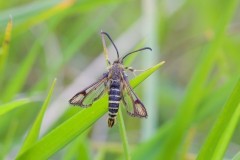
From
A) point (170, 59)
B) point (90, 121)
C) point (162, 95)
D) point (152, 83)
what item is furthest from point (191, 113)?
point (170, 59)

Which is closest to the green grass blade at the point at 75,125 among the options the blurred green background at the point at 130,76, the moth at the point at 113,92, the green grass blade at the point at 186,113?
the blurred green background at the point at 130,76

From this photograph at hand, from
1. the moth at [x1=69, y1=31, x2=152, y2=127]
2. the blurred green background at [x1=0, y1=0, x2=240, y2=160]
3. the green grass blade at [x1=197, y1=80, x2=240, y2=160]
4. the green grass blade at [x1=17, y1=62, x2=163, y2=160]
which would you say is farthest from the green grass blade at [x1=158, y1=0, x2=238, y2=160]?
the green grass blade at [x1=17, y1=62, x2=163, y2=160]

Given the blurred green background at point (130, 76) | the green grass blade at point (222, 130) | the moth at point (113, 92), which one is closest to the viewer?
the green grass blade at point (222, 130)

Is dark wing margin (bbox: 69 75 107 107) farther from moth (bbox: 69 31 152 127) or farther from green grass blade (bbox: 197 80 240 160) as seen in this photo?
green grass blade (bbox: 197 80 240 160)

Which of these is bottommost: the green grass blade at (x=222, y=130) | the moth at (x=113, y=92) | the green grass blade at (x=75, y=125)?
the green grass blade at (x=222, y=130)

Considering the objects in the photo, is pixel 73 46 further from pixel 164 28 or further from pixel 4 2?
pixel 164 28

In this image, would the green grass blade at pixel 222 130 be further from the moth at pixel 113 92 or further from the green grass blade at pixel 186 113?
the green grass blade at pixel 186 113
